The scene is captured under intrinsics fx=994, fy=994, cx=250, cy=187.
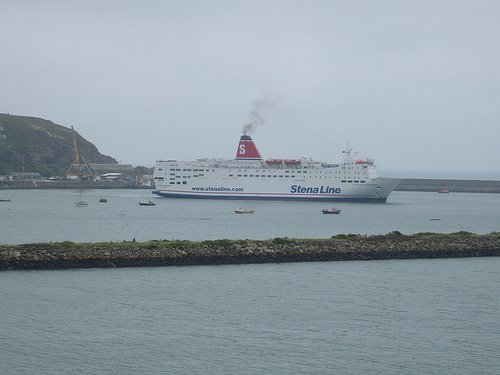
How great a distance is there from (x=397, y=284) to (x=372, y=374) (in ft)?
33.1

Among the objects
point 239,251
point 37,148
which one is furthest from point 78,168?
point 239,251

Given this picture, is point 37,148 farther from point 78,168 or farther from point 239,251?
point 239,251

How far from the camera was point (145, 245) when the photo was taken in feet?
100

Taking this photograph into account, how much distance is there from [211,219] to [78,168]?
172 feet

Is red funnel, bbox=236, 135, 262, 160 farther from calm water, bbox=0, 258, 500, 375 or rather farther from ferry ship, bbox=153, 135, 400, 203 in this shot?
calm water, bbox=0, 258, 500, 375

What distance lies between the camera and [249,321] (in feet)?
72.4

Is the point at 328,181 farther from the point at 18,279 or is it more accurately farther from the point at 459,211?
the point at 18,279

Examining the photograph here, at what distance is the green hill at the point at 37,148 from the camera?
107438mm

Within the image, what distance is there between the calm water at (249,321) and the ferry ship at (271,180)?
44.6 m

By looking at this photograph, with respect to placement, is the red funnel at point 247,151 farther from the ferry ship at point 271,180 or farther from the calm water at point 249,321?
the calm water at point 249,321

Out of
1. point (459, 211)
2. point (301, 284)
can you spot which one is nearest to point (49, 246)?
point (301, 284)

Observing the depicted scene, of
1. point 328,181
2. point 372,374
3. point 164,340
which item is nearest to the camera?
point 372,374

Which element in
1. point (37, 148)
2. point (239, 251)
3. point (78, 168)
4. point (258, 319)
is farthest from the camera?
point (37, 148)

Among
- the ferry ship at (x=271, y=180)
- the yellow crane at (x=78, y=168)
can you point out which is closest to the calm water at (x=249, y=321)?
the ferry ship at (x=271, y=180)
